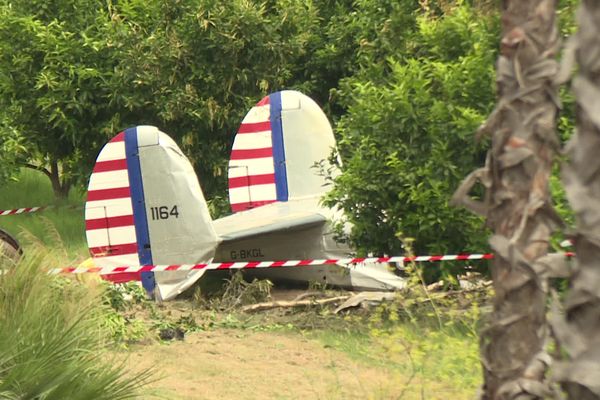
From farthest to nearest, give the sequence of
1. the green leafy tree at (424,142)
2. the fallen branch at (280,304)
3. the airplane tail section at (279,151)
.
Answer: the airplane tail section at (279,151) < the fallen branch at (280,304) < the green leafy tree at (424,142)

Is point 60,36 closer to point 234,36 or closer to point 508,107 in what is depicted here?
point 234,36

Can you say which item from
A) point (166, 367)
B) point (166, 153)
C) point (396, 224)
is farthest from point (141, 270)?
point (166, 367)

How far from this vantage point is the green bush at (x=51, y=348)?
5105 mm

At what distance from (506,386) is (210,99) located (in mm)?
11325

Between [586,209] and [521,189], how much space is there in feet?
3.65

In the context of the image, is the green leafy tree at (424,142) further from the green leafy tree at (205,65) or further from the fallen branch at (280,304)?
the green leafy tree at (205,65)

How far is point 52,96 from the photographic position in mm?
15211

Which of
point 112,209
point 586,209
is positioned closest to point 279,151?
point 112,209

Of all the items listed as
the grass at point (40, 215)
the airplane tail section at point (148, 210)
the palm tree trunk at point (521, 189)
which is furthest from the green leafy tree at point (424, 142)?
the palm tree trunk at point (521, 189)

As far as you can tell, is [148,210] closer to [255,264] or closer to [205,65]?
[255,264]

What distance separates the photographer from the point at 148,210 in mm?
11500

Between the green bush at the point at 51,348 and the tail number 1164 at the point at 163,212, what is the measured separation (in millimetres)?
5141

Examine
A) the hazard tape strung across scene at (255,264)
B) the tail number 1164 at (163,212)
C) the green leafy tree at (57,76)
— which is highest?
the green leafy tree at (57,76)

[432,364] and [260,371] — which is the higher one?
[432,364]
